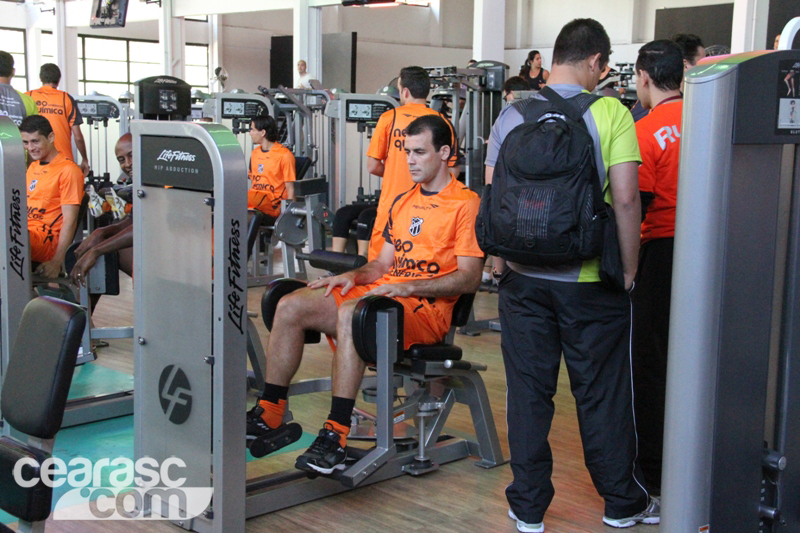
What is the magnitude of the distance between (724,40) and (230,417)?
1317 centimetres

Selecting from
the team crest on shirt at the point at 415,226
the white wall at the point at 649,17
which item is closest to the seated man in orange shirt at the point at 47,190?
the team crest on shirt at the point at 415,226

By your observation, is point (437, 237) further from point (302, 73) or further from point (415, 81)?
point (302, 73)

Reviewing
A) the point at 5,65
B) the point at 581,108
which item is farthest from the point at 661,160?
the point at 5,65

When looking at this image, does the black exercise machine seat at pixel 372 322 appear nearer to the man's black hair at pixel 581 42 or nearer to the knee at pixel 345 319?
the knee at pixel 345 319

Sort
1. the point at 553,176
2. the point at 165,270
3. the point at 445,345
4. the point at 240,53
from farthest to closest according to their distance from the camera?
the point at 240,53
the point at 445,345
the point at 165,270
the point at 553,176

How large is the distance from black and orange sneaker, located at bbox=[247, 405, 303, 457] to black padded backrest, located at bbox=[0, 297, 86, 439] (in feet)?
3.04

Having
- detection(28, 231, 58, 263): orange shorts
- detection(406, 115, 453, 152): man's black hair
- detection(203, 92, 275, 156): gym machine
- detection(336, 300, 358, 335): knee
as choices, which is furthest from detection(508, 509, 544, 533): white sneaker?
detection(203, 92, 275, 156): gym machine

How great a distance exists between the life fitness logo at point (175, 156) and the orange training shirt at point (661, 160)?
54.1 inches

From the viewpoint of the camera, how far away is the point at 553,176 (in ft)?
7.83

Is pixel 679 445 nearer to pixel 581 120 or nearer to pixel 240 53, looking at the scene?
A: pixel 581 120

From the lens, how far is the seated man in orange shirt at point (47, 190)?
437cm

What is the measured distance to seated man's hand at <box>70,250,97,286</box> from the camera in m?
3.97

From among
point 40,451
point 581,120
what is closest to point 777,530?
point 581,120

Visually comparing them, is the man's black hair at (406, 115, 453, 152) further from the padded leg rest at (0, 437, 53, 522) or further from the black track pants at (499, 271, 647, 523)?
the padded leg rest at (0, 437, 53, 522)
